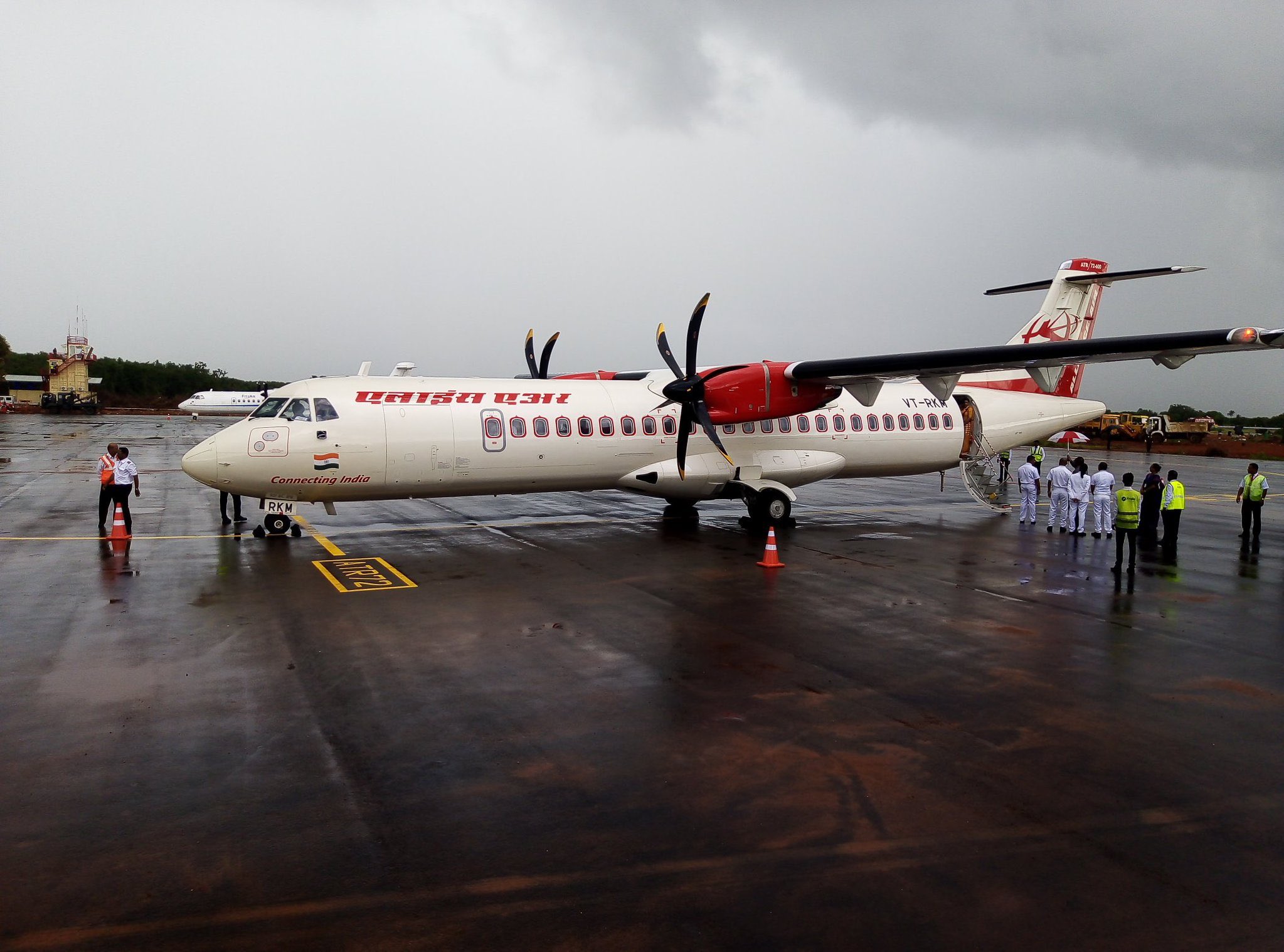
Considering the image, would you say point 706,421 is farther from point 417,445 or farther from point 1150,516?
point 1150,516

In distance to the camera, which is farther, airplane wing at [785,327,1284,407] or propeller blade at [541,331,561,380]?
propeller blade at [541,331,561,380]

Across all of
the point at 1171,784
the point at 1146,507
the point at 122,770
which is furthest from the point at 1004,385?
the point at 122,770

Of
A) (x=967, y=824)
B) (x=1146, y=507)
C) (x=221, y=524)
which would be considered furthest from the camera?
(x=221, y=524)

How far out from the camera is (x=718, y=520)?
2038 cm

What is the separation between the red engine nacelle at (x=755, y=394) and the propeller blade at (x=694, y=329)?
2.27ft

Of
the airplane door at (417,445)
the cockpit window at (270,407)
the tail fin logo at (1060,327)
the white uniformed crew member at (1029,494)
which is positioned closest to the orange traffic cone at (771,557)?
the airplane door at (417,445)

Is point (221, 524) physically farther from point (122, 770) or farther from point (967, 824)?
point (967, 824)

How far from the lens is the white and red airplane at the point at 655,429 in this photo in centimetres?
1541

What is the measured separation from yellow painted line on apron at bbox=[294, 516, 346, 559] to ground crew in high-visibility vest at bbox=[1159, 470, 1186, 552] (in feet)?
49.7

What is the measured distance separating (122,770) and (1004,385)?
866 inches

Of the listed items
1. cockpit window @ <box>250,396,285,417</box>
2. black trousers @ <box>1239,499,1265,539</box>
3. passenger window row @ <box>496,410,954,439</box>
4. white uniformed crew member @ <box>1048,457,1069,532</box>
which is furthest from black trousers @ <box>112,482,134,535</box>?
black trousers @ <box>1239,499,1265,539</box>

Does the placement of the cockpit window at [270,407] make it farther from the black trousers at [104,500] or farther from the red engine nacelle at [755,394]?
the red engine nacelle at [755,394]

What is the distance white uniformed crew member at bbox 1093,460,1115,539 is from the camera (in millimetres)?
17219

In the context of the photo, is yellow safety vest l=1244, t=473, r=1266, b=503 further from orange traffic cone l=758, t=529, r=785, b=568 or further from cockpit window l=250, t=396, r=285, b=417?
cockpit window l=250, t=396, r=285, b=417
